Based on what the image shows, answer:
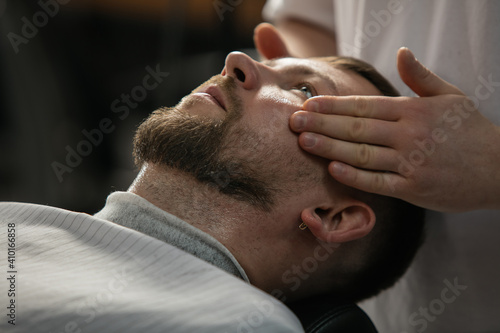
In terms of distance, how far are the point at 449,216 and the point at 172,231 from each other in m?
0.92

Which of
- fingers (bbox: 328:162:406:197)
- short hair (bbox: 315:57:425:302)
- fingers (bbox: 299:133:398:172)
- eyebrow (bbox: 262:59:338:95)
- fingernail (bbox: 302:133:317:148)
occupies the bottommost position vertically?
short hair (bbox: 315:57:425:302)

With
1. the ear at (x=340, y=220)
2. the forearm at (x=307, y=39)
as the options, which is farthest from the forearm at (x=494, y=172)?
the forearm at (x=307, y=39)

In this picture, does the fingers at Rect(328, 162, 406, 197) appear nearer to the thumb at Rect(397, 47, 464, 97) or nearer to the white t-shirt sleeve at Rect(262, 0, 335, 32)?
the thumb at Rect(397, 47, 464, 97)

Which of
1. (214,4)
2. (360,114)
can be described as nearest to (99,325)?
(360,114)

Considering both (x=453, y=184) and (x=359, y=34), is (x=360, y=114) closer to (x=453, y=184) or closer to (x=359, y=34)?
(x=453, y=184)

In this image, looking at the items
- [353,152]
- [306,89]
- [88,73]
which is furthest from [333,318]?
[88,73]

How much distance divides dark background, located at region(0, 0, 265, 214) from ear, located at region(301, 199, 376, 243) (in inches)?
97.3

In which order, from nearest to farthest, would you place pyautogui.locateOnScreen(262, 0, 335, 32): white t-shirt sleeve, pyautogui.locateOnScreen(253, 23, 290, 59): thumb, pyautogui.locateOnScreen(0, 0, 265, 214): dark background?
pyautogui.locateOnScreen(253, 23, 290, 59): thumb → pyautogui.locateOnScreen(262, 0, 335, 32): white t-shirt sleeve → pyautogui.locateOnScreen(0, 0, 265, 214): dark background

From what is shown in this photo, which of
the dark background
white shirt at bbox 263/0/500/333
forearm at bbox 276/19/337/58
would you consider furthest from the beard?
the dark background

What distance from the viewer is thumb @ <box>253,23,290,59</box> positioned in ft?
5.48

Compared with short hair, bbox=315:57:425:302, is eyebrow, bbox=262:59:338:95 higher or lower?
higher

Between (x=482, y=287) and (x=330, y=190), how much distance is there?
682mm

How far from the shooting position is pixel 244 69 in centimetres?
118

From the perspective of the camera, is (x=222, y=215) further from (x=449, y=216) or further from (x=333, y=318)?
(x=449, y=216)
